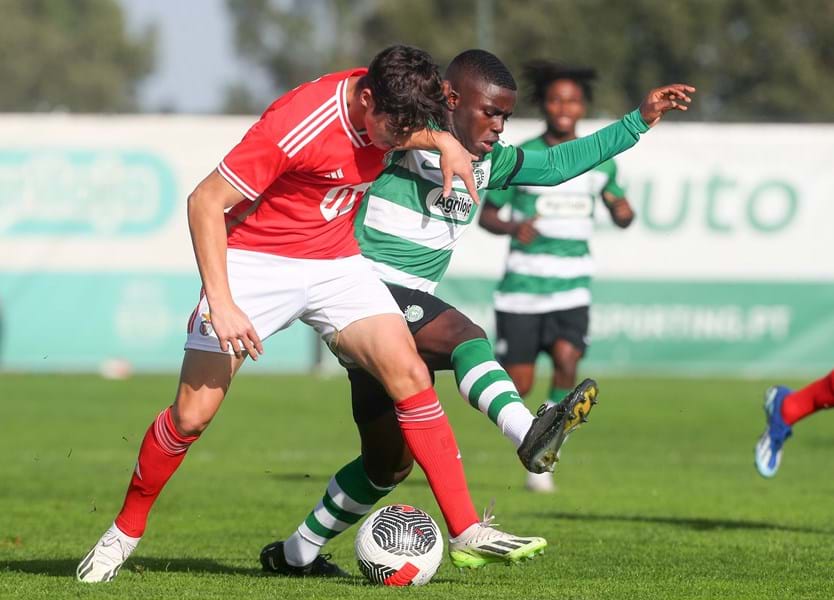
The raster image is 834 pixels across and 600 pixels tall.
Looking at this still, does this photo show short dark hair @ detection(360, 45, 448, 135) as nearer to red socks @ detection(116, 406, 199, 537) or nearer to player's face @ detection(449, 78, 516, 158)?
player's face @ detection(449, 78, 516, 158)

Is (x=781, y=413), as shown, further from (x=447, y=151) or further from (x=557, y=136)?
(x=447, y=151)

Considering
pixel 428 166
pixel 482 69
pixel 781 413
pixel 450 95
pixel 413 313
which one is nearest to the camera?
pixel 450 95

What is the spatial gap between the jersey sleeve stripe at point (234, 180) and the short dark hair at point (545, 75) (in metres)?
5.20

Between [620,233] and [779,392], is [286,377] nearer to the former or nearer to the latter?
[620,233]

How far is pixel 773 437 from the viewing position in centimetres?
839

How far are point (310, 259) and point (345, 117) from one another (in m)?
0.66

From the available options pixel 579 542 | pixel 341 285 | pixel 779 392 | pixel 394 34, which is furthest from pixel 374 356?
pixel 394 34

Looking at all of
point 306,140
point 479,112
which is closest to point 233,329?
point 306,140

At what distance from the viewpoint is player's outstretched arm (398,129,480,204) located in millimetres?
5922

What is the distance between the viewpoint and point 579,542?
25.6ft

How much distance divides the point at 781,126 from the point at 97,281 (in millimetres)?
9371

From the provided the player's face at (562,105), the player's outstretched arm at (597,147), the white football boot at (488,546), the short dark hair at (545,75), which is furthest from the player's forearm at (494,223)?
the white football boot at (488,546)

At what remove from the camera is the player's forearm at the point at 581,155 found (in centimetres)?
643

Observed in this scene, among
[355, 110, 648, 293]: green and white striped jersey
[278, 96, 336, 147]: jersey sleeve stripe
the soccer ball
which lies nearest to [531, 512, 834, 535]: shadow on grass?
the soccer ball
